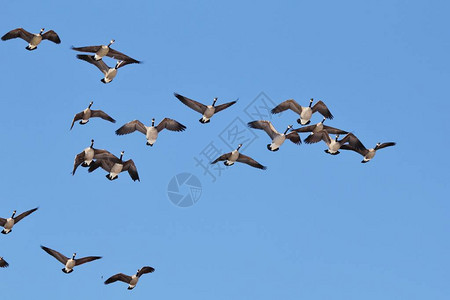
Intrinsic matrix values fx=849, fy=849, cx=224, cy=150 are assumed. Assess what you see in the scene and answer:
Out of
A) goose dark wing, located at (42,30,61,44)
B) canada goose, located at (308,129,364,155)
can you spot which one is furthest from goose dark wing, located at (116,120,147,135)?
canada goose, located at (308,129,364,155)

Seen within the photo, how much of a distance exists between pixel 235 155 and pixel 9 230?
35.9 feet

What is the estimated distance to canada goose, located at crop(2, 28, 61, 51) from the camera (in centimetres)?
3825

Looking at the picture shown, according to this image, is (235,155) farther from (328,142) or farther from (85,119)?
(85,119)

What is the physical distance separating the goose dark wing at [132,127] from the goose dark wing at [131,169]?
1.32 m

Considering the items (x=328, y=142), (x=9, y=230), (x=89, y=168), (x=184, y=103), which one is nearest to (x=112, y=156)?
(x=89, y=168)

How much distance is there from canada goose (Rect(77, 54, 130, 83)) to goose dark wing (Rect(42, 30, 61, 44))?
70.0 inches

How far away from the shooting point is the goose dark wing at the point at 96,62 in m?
37.7

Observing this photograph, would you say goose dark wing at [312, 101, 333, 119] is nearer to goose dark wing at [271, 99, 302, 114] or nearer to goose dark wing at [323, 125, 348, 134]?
goose dark wing at [323, 125, 348, 134]

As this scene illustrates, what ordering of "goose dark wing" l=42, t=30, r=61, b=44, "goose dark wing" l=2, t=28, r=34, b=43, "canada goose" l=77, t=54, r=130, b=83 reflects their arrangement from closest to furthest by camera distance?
"canada goose" l=77, t=54, r=130, b=83, "goose dark wing" l=2, t=28, r=34, b=43, "goose dark wing" l=42, t=30, r=61, b=44

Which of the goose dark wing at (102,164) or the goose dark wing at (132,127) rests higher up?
the goose dark wing at (132,127)

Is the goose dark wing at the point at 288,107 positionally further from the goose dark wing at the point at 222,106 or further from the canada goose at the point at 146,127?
the canada goose at the point at 146,127

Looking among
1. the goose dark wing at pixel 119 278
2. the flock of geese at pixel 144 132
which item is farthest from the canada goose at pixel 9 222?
the goose dark wing at pixel 119 278

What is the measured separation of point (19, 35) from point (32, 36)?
0.60m

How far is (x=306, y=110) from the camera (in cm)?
3669
